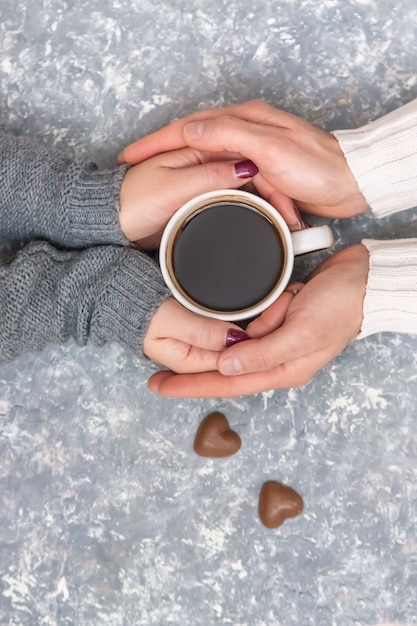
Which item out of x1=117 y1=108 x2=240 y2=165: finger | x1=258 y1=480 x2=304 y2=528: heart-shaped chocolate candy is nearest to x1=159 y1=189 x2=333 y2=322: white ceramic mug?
x1=117 y1=108 x2=240 y2=165: finger

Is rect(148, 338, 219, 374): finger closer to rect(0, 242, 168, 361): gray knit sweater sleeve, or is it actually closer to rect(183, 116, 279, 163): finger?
rect(0, 242, 168, 361): gray knit sweater sleeve

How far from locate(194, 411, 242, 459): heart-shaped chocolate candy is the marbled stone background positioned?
0.06 feet

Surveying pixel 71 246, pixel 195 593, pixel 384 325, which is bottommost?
pixel 195 593

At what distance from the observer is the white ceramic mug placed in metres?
0.82

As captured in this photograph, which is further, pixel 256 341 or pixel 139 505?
pixel 139 505

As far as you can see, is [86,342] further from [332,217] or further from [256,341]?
[332,217]

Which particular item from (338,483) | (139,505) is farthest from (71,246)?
(338,483)

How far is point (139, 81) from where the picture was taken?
0.96 meters

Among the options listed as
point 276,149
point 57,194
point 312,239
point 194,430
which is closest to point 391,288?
point 312,239

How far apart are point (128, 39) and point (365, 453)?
68cm

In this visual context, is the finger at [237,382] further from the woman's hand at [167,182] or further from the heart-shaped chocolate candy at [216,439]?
the woman's hand at [167,182]

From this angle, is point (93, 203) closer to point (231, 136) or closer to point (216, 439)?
point (231, 136)

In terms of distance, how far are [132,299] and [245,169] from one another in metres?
0.22

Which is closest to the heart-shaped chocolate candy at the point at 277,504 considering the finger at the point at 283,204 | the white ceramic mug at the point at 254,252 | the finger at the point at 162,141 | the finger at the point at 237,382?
the finger at the point at 237,382
